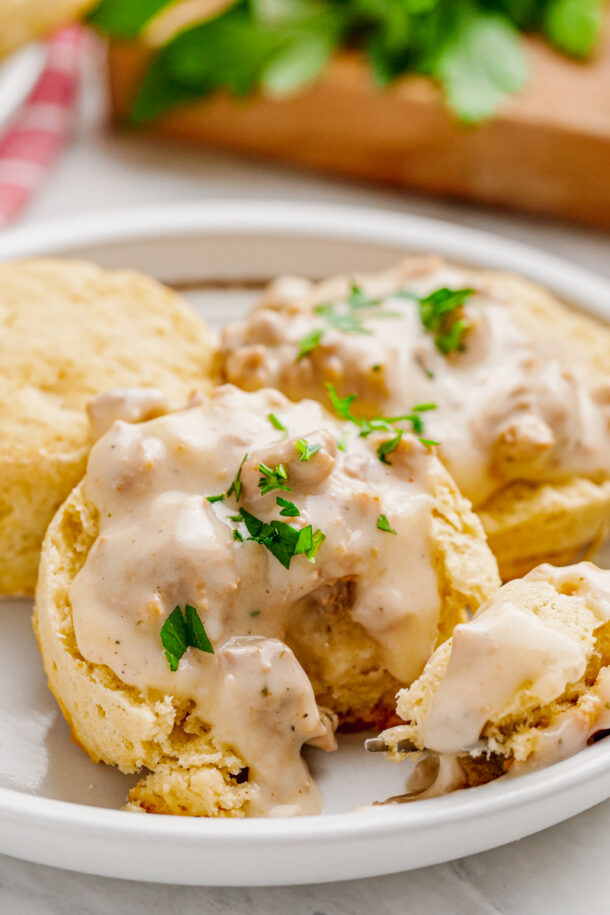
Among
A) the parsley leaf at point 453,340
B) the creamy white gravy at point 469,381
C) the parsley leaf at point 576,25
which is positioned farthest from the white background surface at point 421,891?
the parsley leaf at point 576,25

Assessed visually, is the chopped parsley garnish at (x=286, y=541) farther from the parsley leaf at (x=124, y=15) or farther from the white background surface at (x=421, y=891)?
the parsley leaf at (x=124, y=15)

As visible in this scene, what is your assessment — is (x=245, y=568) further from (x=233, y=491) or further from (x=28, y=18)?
(x=28, y=18)

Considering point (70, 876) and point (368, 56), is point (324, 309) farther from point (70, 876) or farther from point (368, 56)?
point (368, 56)

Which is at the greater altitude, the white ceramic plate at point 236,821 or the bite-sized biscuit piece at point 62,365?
the bite-sized biscuit piece at point 62,365

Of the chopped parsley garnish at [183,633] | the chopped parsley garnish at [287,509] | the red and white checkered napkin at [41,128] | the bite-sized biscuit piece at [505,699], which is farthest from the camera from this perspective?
the red and white checkered napkin at [41,128]

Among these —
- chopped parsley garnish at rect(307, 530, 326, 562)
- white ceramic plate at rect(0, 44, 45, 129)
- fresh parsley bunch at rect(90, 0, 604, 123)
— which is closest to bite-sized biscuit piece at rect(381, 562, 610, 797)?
chopped parsley garnish at rect(307, 530, 326, 562)

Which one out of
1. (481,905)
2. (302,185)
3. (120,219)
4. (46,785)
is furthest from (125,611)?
(302,185)
